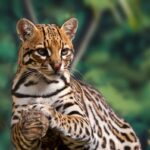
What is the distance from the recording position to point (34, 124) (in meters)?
4.78

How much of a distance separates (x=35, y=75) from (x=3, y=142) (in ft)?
24.0

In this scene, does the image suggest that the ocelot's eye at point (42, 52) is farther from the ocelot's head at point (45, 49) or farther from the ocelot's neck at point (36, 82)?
the ocelot's neck at point (36, 82)

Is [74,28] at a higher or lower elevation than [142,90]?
lower

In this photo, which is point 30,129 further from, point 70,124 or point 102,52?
point 102,52

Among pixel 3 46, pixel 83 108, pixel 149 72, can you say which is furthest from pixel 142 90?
pixel 83 108

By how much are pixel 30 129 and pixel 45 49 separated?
56 cm

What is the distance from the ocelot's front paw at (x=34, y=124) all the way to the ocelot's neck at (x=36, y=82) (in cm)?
32

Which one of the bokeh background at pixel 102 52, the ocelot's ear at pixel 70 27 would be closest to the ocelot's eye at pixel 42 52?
the ocelot's ear at pixel 70 27

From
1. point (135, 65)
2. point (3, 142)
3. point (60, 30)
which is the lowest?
point (60, 30)

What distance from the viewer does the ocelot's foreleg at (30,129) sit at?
480 cm

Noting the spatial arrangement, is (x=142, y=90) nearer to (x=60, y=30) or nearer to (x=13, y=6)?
(x=13, y=6)

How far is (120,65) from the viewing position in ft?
46.2

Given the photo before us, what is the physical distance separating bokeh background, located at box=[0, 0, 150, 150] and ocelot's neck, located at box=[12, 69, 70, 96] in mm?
5922

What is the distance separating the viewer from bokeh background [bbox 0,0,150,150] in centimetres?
1218
